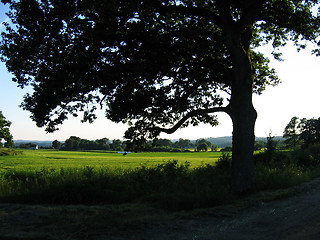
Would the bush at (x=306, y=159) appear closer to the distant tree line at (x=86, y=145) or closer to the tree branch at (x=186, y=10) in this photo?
the tree branch at (x=186, y=10)

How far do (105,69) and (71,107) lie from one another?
264 centimetres

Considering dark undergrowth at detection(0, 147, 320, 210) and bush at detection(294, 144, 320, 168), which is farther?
bush at detection(294, 144, 320, 168)

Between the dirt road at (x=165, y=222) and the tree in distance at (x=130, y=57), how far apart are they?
10.2 ft

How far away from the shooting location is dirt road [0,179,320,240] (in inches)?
213

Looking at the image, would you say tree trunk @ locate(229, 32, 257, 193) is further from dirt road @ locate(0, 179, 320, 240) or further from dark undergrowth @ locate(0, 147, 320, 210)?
dirt road @ locate(0, 179, 320, 240)

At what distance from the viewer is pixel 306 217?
645 cm

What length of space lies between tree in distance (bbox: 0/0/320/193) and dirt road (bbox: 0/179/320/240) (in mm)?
3099

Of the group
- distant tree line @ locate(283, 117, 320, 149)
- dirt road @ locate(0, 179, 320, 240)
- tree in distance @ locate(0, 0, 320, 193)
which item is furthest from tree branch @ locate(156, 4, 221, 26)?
distant tree line @ locate(283, 117, 320, 149)

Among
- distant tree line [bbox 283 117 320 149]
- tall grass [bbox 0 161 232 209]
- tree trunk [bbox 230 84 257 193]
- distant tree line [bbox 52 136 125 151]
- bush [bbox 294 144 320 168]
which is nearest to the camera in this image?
tall grass [bbox 0 161 232 209]

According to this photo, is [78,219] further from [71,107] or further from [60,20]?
[60,20]

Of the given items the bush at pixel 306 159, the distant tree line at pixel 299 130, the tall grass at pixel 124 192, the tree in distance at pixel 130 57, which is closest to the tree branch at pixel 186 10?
the tree in distance at pixel 130 57

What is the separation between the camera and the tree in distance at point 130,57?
31.9 feet

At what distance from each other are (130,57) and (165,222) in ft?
23.9

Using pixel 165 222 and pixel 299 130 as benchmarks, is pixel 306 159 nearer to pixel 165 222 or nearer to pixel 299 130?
pixel 165 222
